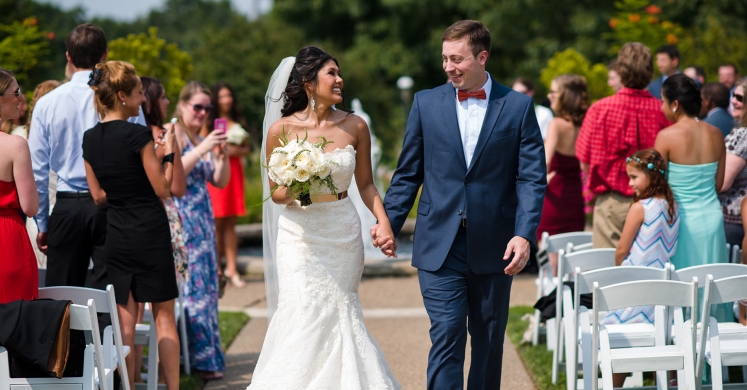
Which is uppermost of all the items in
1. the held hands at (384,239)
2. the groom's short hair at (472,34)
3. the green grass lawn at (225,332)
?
the groom's short hair at (472,34)

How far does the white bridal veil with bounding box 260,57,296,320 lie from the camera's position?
16.1 feet

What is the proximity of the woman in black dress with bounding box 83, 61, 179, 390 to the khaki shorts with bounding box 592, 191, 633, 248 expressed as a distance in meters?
3.37

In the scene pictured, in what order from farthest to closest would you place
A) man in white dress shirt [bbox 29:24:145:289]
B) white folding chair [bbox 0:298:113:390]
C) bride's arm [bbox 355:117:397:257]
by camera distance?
man in white dress shirt [bbox 29:24:145:289] < bride's arm [bbox 355:117:397:257] < white folding chair [bbox 0:298:113:390]

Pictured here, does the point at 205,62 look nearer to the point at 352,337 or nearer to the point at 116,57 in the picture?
the point at 116,57

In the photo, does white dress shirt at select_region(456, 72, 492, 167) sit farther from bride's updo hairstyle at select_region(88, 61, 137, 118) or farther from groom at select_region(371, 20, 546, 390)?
bride's updo hairstyle at select_region(88, 61, 137, 118)

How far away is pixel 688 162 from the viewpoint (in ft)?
18.6

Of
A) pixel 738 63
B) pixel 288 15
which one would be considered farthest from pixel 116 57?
pixel 288 15

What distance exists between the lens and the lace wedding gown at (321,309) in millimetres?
4387

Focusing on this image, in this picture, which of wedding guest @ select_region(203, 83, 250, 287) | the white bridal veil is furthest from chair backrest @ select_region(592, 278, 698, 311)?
wedding guest @ select_region(203, 83, 250, 287)

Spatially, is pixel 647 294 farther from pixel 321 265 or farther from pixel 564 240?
pixel 564 240

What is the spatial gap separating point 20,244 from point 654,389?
366 centimetres

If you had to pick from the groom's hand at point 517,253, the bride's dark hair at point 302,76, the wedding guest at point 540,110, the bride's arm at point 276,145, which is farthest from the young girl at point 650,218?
the wedding guest at point 540,110

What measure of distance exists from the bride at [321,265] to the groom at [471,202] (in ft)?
1.11

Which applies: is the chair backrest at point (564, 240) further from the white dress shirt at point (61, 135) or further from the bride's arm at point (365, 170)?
the white dress shirt at point (61, 135)
